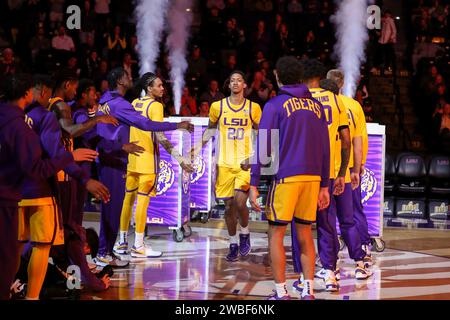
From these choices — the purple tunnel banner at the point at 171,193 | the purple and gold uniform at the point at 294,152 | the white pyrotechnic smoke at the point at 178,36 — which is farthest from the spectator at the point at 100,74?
the purple and gold uniform at the point at 294,152

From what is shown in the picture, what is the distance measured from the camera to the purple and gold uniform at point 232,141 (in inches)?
350

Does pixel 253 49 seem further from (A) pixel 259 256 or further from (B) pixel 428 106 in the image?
(A) pixel 259 256

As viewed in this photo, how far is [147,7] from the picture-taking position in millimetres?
15562

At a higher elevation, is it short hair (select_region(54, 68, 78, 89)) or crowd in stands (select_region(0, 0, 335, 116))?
crowd in stands (select_region(0, 0, 335, 116))

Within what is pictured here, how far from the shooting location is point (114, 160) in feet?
27.2

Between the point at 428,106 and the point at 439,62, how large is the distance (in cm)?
131

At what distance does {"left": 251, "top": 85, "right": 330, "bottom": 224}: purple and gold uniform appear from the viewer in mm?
6297

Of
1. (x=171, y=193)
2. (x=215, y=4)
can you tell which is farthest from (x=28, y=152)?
(x=215, y=4)

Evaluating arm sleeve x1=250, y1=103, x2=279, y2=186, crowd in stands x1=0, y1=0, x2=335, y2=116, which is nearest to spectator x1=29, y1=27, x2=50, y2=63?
crowd in stands x1=0, y1=0, x2=335, y2=116

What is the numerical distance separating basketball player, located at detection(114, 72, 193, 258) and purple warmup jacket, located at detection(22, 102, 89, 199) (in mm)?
2695

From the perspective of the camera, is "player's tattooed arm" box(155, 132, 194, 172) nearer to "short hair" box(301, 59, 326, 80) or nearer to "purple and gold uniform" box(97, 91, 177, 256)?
"purple and gold uniform" box(97, 91, 177, 256)

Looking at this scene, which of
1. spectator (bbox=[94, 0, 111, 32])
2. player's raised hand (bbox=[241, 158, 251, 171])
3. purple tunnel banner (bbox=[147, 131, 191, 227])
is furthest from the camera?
spectator (bbox=[94, 0, 111, 32])

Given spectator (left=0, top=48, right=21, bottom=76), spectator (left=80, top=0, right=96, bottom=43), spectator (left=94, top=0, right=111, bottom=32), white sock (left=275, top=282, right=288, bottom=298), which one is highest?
spectator (left=94, top=0, right=111, bottom=32)

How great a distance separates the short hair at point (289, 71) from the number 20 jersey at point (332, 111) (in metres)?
0.93
